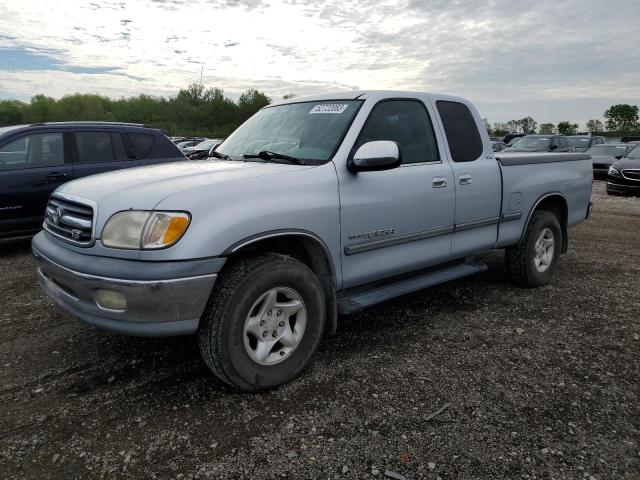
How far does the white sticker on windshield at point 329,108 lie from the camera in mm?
3629

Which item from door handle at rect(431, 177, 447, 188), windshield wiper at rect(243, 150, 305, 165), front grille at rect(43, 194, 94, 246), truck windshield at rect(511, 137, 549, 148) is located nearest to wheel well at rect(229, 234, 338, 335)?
windshield wiper at rect(243, 150, 305, 165)

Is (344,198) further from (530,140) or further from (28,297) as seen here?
(530,140)

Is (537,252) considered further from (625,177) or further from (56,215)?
(625,177)

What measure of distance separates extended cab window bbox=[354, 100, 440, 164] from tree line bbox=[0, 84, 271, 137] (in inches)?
3176

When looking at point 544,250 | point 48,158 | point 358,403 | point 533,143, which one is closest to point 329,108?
point 358,403

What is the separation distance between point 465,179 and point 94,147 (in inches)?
207

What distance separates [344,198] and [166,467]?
1.82m

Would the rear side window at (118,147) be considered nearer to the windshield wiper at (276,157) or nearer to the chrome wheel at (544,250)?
the windshield wiper at (276,157)

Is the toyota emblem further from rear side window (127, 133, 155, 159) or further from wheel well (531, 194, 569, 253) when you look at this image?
wheel well (531, 194, 569, 253)

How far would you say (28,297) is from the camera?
466 cm

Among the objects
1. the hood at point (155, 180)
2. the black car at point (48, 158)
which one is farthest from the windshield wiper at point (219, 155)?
the black car at point (48, 158)

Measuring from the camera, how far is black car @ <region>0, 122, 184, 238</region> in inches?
247

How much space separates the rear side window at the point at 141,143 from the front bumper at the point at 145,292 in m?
4.89

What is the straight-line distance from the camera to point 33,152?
649 cm
